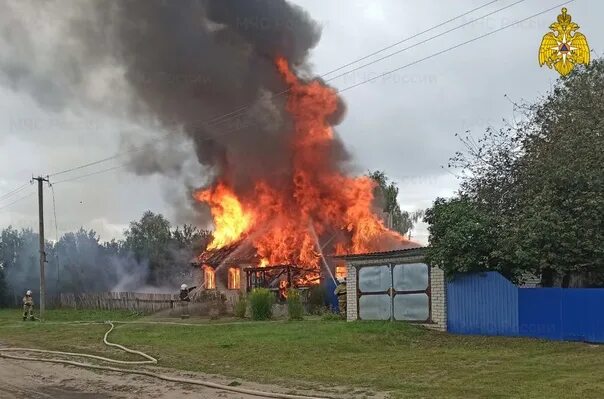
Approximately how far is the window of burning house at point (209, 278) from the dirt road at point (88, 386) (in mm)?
23757

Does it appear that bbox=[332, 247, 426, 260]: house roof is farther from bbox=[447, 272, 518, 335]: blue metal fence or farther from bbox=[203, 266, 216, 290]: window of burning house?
bbox=[203, 266, 216, 290]: window of burning house

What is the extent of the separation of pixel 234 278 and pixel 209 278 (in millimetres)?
1745

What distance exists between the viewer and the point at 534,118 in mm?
20203

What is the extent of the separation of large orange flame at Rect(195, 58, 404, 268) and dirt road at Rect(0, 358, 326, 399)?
21.8 m

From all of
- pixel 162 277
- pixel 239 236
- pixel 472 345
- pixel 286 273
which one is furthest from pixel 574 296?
pixel 162 277

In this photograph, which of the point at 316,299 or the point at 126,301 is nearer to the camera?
the point at 316,299

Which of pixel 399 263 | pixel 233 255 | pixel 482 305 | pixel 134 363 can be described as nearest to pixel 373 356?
pixel 482 305

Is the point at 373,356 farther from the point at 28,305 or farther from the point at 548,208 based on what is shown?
the point at 28,305

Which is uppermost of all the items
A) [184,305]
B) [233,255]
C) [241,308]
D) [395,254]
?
[395,254]

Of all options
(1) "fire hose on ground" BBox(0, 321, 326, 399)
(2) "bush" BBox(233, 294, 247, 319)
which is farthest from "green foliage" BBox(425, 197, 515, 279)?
(2) "bush" BBox(233, 294, 247, 319)

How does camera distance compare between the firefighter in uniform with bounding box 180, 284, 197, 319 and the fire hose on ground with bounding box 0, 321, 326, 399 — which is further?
the firefighter in uniform with bounding box 180, 284, 197, 319

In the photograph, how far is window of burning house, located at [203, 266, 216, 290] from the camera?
122 ft

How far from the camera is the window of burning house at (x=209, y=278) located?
37.2 metres

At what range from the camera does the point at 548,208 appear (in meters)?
15.9
